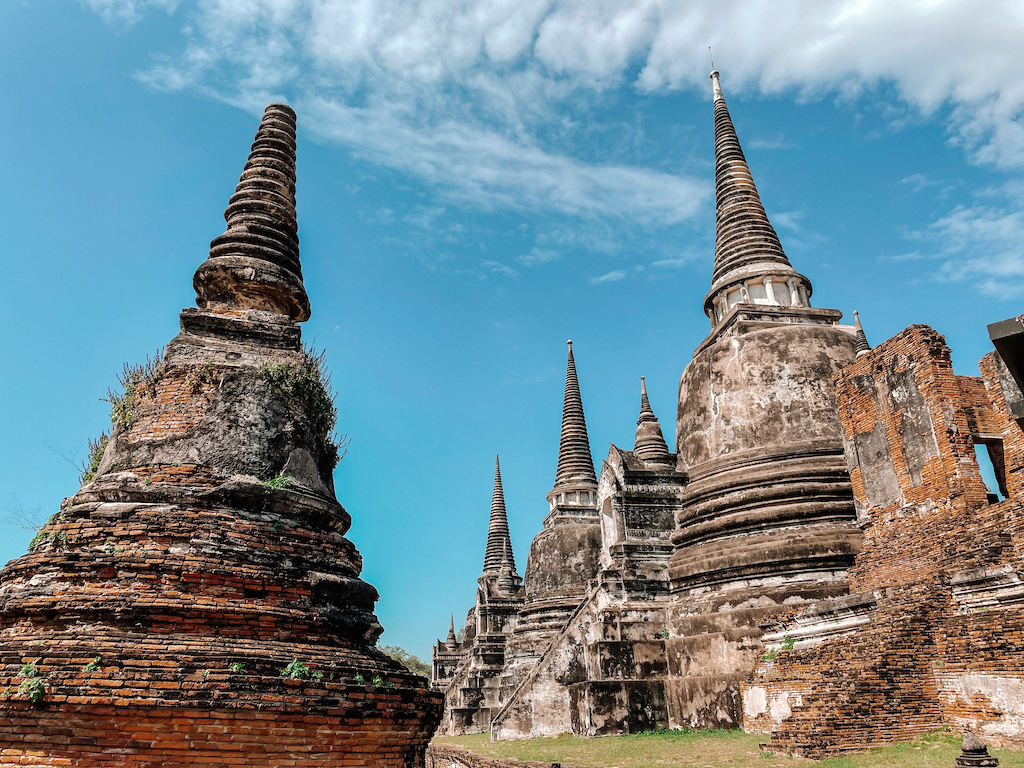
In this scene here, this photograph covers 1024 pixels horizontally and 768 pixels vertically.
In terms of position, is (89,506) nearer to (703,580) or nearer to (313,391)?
(313,391)

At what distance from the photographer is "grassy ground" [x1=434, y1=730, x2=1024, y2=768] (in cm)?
759

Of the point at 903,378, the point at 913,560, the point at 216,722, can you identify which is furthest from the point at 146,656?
the point at 903,378

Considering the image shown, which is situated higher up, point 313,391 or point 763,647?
point 313,391

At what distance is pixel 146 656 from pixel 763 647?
1019 cm

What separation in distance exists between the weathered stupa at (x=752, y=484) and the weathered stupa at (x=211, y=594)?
808 centimetres

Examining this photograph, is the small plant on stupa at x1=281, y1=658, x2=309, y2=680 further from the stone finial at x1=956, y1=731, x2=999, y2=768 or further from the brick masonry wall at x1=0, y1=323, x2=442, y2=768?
the stone finial at x1=956, y1=731, x2=999, y2=768

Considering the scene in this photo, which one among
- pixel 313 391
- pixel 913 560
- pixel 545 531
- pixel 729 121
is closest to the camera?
pixel 313 391

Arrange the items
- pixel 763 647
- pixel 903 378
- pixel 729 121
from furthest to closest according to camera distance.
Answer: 1. pixel 729 121
2. pixel 763 647
3. pixel 903 378

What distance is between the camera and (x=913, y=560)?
10219mm

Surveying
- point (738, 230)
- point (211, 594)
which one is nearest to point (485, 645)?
point (738, 230)

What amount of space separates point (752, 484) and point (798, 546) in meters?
1.69

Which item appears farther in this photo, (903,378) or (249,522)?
(903,378)

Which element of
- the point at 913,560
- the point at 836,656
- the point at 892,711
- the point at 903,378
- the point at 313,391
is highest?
the point at 903,378

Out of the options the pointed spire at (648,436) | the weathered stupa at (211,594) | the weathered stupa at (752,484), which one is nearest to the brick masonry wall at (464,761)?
the weathered stupa at (211,594)
